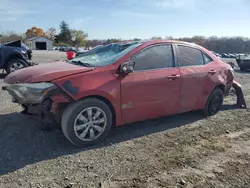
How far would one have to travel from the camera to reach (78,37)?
92.7 meters

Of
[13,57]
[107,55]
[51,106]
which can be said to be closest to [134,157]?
[51,106]

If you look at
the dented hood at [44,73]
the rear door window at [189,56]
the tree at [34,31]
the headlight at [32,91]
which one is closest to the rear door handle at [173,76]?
the rear door window at [189,56]

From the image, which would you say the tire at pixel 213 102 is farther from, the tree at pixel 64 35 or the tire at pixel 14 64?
the tree at pixel 64 35

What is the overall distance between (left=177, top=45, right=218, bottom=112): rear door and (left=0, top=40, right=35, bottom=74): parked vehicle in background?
7818 millimetres

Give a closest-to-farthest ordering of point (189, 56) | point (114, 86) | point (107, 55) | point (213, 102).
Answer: point (114, 86)
point (107, 55)
point (189, 56)
point (213, 102)

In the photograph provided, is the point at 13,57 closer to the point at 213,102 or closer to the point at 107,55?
the point at 107,55

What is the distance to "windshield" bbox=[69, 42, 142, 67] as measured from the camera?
400 cm

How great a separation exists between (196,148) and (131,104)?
121cm

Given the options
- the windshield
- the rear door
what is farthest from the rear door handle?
the windshield

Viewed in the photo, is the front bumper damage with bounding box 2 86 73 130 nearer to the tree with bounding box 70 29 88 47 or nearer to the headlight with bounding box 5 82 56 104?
the headlight with bounding box 5 82 56 104

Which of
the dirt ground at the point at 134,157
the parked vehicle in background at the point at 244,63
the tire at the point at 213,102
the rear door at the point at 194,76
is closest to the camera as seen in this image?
the dirt ground at the point at 134,157

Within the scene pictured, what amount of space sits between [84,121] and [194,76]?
2316 mm

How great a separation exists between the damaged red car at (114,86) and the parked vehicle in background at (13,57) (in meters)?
6.63

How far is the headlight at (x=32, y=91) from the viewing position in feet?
11.2
